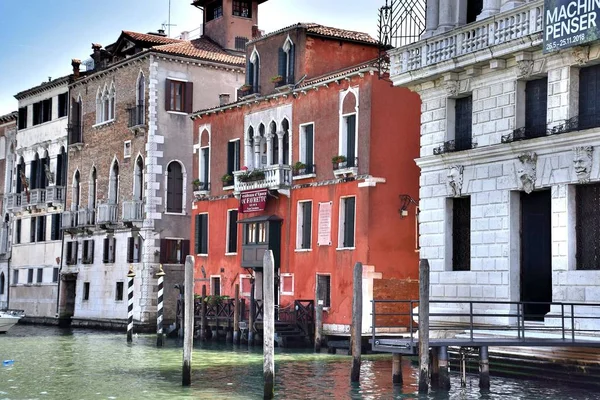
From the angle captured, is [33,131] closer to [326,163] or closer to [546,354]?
[326,163]

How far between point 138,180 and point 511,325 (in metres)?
22.1

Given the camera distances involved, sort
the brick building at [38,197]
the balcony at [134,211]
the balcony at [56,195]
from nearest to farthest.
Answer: the balcony at [134,211], the balcony at [56,195], the brick building at [38,197]

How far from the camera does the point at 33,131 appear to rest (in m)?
49.6

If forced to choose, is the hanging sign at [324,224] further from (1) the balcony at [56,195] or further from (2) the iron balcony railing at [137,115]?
(1) the balcony at [56,195]

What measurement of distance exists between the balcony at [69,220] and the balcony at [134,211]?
505 cm

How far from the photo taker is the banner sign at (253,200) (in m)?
33.2

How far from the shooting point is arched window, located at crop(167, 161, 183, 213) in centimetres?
4038

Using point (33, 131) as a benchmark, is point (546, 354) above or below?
below

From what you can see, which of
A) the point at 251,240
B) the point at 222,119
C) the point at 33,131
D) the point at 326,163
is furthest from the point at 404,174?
the point at 33,131

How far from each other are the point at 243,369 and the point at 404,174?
7.92m

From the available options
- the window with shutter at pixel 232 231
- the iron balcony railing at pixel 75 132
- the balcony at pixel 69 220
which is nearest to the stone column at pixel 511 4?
the window with shutter at pixel 232 231

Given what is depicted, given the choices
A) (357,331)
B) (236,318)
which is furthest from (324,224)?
(357,331)

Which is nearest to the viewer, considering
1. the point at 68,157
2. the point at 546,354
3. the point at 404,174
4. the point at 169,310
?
the point at 546,354

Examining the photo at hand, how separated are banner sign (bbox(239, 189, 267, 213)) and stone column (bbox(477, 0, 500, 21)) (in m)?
12.0
